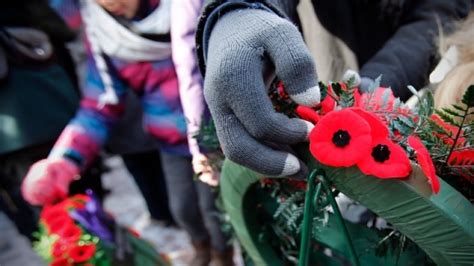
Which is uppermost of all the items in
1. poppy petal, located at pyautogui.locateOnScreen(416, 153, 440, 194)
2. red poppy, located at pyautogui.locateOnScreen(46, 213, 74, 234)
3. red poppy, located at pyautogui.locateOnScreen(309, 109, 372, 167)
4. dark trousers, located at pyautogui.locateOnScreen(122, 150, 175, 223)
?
red poppy, located at pyautogui.locateOnScreen(309, 109, 372, 167)

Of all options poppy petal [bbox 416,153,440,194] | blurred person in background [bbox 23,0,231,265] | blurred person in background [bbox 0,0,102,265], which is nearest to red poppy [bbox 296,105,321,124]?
poppy petal [bbox 416,153,440,194]

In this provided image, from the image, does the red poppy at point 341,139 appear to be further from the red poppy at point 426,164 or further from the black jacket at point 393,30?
the black jacket at point 393,30

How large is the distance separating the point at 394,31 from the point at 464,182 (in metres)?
0.37

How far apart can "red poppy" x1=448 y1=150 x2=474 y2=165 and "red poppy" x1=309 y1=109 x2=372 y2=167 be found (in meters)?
0.10

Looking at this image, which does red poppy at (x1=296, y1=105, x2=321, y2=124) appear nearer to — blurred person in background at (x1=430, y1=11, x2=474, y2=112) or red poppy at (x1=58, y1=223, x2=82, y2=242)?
blurred person in background at (x1=430, y1=11, x2=474, y2=112)

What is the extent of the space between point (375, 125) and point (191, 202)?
0.78 metres

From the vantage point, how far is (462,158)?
0.48 metres

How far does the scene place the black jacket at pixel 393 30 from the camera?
695mm

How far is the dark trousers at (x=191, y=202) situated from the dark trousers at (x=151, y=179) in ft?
1.18

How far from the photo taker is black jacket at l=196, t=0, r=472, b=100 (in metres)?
0.70

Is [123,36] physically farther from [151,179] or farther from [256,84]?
[151,179]

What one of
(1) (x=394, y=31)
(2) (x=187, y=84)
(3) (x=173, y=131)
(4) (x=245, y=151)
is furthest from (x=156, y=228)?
(4) (x=245, y=151)

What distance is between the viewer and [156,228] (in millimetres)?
1682

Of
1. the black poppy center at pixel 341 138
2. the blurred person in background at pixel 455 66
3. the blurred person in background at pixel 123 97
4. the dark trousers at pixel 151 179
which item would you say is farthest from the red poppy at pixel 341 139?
the dark trousers at pixel 151 179
